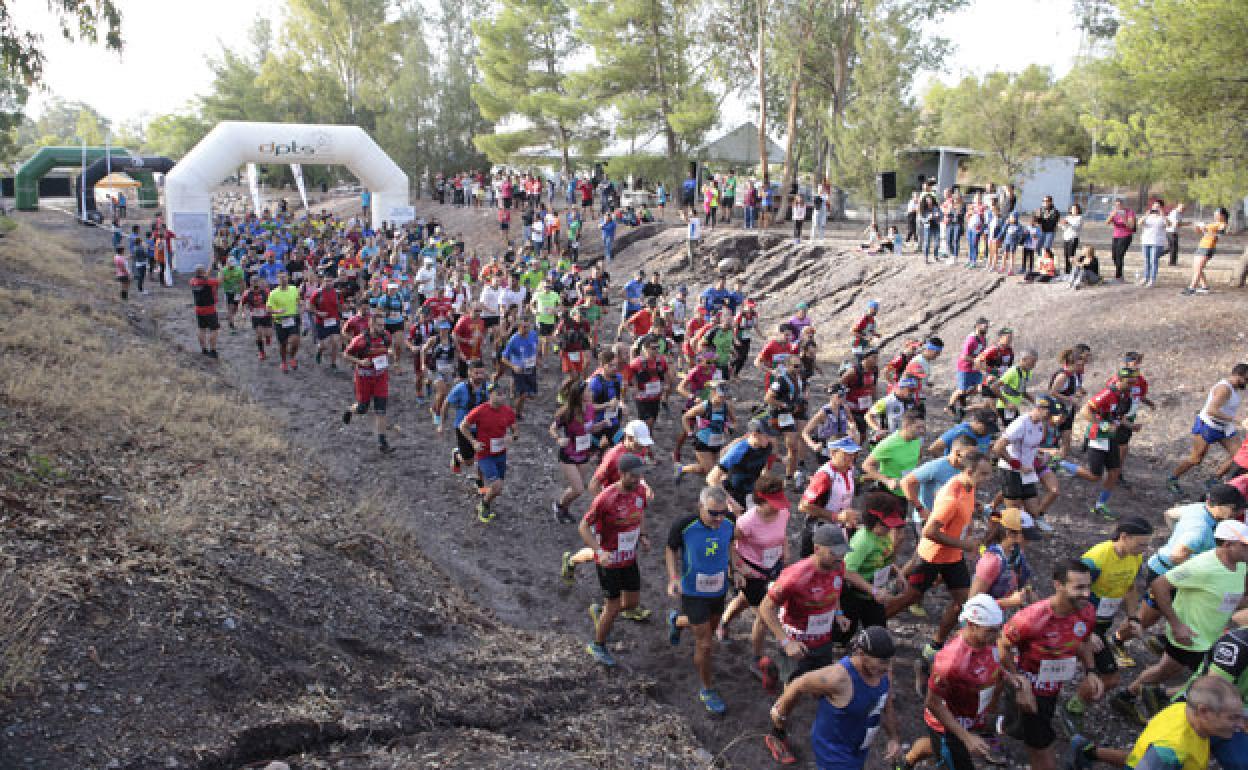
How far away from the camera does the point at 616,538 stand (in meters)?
6.10

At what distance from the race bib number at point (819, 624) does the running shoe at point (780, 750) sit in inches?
29.0

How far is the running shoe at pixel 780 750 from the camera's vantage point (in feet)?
17.3

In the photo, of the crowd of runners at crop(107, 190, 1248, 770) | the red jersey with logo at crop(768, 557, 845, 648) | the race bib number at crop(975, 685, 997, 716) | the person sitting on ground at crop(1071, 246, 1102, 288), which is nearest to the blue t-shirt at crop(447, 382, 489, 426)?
the crowd of runners at crop(107, 190, 1248, 770)

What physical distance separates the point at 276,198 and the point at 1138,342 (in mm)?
50348

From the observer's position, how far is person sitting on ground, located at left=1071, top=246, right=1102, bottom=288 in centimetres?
1633

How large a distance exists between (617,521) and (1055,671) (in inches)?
118

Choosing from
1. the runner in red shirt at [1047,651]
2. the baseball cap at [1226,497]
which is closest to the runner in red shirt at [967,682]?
the runner in red shirt at [1047,651]

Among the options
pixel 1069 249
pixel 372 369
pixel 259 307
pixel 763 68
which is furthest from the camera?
pixel 763 68

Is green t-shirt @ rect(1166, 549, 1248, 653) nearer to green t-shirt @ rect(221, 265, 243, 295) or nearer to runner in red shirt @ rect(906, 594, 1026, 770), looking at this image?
runner in red shirt @ rect(906, 594, 1026, 770)

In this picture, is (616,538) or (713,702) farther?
(616,538)

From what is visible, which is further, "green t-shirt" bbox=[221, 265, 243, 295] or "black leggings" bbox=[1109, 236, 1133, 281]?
"green t-shirt" bbox=[221, 265, 243, 295]

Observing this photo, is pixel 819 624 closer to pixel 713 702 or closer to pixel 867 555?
pixel 867 555

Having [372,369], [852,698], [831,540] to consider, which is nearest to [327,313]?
[372,369]

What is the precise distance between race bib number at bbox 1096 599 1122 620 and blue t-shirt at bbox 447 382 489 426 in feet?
20.0
